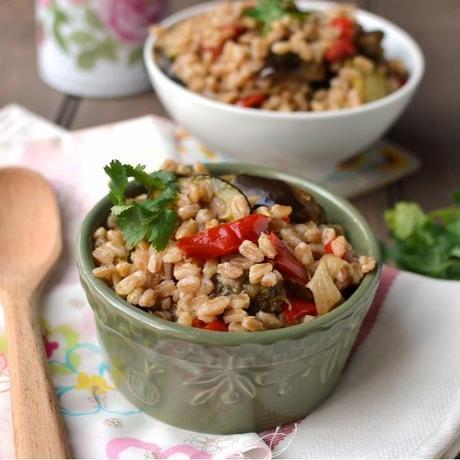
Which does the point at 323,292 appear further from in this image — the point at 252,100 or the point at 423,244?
the point at 252,100

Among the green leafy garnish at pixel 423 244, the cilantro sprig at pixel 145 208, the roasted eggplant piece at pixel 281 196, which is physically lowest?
the green leafy garnish at pixel 423 244

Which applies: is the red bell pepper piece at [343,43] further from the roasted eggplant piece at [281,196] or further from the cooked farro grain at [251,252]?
the cooked farro grain at [251,252]

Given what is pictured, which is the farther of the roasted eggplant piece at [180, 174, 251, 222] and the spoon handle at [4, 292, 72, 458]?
the roasted eggplant piece at [180, 174, 251, 222]

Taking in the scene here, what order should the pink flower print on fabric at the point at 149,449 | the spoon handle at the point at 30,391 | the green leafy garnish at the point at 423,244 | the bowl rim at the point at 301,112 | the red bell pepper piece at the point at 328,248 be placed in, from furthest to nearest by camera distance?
the bowl rim at the point at 301,112 → the green leafy garnish at the point at 423,244 → the red bell pepper piece at the point at 328,248 → the pink flower print on fabric at the point at 149,449 → the spoon handle at the point at 30,391

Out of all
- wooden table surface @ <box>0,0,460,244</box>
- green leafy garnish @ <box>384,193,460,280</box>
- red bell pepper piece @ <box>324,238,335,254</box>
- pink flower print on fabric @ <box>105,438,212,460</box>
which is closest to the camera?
pink flower print on fabric @ <box>105,438,212,460</box>

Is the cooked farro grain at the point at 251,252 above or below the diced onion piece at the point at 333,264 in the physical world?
below

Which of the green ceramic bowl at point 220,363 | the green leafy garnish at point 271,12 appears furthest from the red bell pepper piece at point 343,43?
the green ceramic bowl at point 220,363

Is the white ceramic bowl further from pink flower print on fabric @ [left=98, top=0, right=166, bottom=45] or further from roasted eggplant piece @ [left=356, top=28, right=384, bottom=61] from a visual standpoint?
pink flower print on fabric @ [left=98, top=0, right=166, bottom=45]

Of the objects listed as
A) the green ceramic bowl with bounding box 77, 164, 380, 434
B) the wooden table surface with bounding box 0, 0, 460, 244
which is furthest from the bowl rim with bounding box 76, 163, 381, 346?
the wooden table surface with bounding box 0, 0, 460, 244
